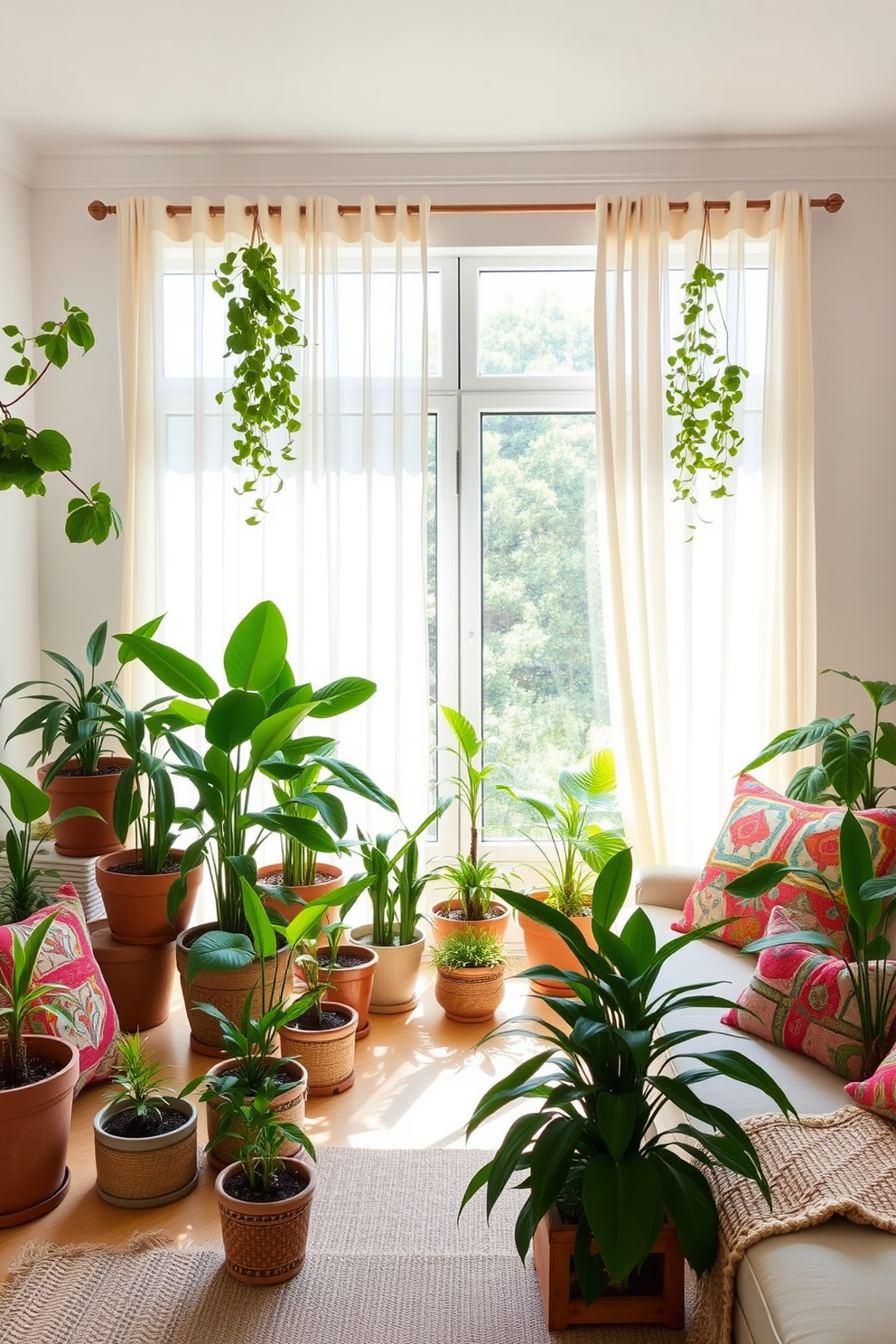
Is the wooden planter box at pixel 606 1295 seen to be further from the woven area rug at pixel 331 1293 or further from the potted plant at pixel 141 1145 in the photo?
the potted plant at pixel 141 1145

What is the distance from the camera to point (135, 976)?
3113 mm

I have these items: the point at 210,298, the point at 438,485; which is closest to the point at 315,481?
the point at 438,485

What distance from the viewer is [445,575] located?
3.87 meters

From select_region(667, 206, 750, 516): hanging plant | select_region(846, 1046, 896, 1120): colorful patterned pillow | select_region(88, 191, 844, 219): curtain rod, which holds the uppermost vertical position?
select_region(88, 191, 844, 219): curtain rod

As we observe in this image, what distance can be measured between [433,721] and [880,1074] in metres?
2.19

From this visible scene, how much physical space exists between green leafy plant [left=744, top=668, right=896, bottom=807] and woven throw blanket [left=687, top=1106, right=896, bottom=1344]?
2.41 feet

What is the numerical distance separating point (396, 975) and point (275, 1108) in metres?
0.98

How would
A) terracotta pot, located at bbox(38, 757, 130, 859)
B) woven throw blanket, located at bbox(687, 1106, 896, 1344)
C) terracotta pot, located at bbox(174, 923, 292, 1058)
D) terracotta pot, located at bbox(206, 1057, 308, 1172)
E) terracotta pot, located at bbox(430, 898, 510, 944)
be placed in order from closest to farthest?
woven throw blanket, located at bbox(687, 1106, 896, 1344)
terracotta pot, located at bbox(206, 1057, 308, 1172)
terracotta pot, located at bbox(174, 923, 292, 1058)
terracotta pot, located at bbox(38, 757, 130, 859)
terracotta pot, located at bbox(430, 898, 510, 944)

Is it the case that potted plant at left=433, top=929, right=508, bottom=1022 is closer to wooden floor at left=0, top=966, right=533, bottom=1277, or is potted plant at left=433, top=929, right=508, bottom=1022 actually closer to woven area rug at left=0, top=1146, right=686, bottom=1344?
wooden floor at left=0, top=966, right=533, bottom=1277

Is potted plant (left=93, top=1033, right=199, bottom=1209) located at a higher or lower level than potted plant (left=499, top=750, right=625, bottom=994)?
lower

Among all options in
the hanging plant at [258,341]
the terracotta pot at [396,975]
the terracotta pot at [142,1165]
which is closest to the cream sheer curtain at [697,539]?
the terracotta pot at [396,975]

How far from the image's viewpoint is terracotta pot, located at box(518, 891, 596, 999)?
3.48 metres

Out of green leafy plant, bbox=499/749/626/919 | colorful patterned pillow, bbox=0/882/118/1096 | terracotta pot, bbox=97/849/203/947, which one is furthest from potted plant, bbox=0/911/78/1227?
green leafy plant, bbox=499/749/626/919

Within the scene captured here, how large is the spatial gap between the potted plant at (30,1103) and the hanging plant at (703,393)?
2249 mm
